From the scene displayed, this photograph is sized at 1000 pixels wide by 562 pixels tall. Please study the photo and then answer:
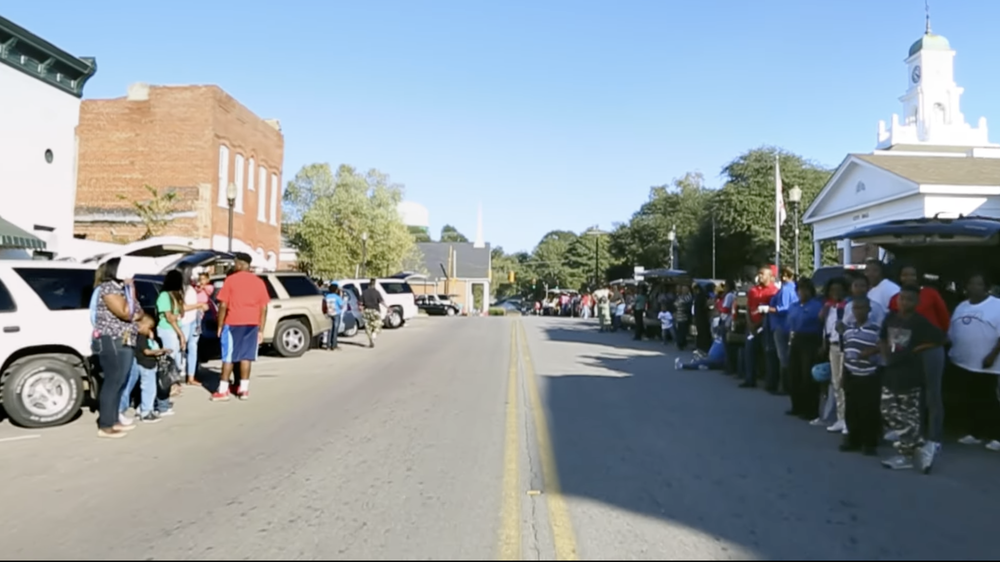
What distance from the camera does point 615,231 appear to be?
258 ft

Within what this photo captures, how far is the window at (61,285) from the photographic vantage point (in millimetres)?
9969

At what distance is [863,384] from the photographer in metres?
8.33

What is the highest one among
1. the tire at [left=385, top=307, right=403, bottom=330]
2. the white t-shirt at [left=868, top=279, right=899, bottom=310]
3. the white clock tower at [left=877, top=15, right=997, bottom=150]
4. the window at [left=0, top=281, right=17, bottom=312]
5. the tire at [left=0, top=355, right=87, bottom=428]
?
the white clock tower at [left=877, top=15, right=997, bottom=150]

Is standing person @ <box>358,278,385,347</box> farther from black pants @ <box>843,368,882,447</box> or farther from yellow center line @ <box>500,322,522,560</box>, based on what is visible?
black pants @ <box>843,368,882,447</box>

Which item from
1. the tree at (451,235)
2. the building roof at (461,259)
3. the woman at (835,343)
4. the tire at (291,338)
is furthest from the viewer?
the tree at (451,235)

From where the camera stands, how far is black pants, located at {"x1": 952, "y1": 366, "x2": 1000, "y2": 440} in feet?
28.3

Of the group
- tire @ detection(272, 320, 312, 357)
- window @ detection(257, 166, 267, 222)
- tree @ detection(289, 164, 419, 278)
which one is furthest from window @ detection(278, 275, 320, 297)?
tree @ detection(289, 164, 419, 278)

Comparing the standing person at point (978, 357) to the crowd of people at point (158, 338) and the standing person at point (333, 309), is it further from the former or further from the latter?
the standing person at point (333, 309)

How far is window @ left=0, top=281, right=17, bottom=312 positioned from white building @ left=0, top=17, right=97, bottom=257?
9.16 m

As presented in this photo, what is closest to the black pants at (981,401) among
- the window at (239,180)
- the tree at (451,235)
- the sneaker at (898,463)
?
the sneaker at (898,463)

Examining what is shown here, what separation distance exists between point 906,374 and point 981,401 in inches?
62.0

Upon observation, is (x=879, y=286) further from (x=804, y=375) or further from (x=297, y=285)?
(x=297, y=285)

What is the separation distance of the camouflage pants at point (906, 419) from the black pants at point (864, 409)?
0.40m

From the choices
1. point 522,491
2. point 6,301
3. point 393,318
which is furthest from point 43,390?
point 393,318
